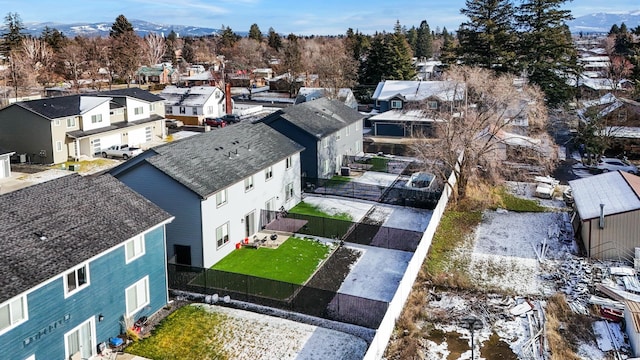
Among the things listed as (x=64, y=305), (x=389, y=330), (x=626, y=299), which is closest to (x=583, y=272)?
(x=626, y=299)

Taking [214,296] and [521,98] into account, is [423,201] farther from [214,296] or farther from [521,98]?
[214,296]

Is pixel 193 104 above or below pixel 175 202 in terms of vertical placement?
above

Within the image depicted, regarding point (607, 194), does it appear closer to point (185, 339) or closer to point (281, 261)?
point (281, 261)

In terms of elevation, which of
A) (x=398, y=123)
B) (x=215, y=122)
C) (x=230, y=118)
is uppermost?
(x=230, y=118)

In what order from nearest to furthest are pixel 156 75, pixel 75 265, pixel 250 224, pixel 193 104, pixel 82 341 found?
pixel 75 265
pixel 82 341
pixel 250 224
pixel 193 104
pixel 156 75

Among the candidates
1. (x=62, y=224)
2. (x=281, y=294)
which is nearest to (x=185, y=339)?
(x=281, y=294)

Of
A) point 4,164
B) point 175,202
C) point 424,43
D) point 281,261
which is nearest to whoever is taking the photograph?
point 175,202

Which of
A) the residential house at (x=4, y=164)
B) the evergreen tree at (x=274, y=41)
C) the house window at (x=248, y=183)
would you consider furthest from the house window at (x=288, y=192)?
the evergreen tree at (x=274, y=41)
